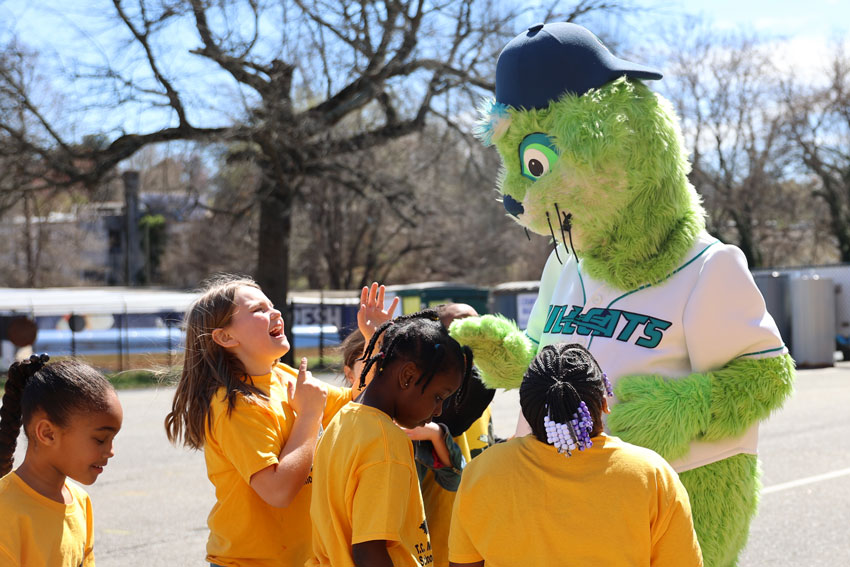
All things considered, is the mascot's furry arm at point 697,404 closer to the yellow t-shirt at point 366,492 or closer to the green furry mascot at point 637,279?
the green furry mascot at point 637,279

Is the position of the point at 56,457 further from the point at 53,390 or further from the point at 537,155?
the point at 537,155

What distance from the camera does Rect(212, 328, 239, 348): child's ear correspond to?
2.80m

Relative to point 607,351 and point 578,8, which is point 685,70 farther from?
point 607,351

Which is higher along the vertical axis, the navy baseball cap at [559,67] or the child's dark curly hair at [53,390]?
the navy baseball cap at [559,67]

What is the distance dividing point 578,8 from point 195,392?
1536 cm

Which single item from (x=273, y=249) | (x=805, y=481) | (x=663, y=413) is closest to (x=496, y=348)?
(x=663, y=413)

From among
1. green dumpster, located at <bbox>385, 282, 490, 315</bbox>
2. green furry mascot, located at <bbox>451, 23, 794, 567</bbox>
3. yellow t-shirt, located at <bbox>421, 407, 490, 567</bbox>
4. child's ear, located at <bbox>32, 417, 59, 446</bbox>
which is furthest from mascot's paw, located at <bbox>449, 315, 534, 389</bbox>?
green dumpster, located at <bbox>385, 282, 490, 315</bbox>

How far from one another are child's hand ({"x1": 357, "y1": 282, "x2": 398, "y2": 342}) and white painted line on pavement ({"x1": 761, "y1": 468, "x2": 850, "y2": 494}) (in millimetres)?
4721

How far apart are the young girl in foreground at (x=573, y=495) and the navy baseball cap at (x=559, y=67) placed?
1.34 m

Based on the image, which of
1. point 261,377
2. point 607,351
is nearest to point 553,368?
point 607,351

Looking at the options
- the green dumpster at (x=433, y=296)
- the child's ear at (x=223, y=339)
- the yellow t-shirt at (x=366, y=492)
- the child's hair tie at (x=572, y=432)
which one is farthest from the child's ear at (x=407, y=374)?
the green dumpster at (x=433, y=296)

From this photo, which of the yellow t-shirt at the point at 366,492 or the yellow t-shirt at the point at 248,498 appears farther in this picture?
the yellow t-shirt at the point at 248,498

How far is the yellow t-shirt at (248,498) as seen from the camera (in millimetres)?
2596

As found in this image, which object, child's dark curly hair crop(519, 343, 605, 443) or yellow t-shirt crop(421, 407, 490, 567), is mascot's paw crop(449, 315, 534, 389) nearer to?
yellow t-shirt crop(421, 407, 490, 567)
